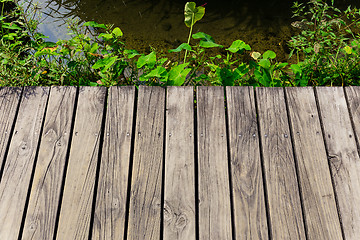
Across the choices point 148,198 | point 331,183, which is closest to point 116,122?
point 148,198

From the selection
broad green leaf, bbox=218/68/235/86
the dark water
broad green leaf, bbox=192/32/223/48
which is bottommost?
broad green leaf, bbox=218/68/235/86

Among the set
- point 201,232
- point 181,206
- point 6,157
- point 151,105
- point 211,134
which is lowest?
point 201,232

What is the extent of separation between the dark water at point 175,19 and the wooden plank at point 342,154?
5.12 feet

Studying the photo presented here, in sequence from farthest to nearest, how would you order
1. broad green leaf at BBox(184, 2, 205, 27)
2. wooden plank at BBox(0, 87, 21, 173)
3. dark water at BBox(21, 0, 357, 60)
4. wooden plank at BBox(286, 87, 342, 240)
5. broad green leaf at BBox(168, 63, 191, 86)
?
1. dark water at BBox(21, 0, 357, 60)
2. broad green leaf at BBox(184, 2, 205, 27)
3. broad green leaf at BBox(168, 63, 191, 86)
4. wooden plank at BBox(0, 87, 21, 173)
5. wooden plank at BBox(286, 87, 342, 240)

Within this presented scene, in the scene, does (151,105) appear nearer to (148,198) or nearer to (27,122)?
(148,198)

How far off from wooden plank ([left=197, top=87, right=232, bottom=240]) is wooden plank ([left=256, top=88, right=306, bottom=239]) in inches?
8.6

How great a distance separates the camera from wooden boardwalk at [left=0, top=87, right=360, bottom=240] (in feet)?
4.80

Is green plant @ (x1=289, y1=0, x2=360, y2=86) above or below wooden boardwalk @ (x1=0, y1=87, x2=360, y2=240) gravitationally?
above

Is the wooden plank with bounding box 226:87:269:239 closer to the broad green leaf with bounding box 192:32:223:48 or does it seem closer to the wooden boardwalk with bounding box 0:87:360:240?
the wooden boardwalk with bounding box 0:87:360:240

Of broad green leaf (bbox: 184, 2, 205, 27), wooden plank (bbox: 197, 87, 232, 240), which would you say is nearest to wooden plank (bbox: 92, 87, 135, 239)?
wooden plank (bbox: 197, 87, 232, 240)

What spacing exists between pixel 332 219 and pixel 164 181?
2.82 ft

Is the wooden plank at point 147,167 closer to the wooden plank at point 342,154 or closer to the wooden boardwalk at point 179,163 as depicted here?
the wooden boardwalk at point 179,163

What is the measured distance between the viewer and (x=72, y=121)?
173cm

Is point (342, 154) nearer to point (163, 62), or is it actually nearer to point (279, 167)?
point (279, 167)
